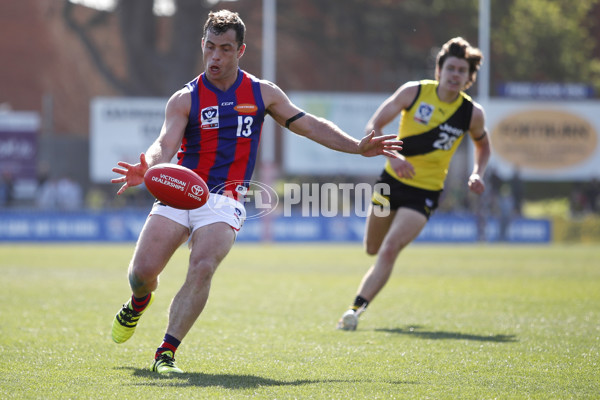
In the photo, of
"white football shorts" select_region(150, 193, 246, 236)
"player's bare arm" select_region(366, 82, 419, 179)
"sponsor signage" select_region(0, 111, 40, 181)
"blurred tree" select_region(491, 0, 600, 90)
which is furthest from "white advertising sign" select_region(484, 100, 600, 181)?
"white football shorts" select_region(150, 193, 246, 236)

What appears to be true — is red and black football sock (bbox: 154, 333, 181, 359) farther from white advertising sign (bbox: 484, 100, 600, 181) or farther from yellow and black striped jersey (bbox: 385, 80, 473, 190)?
white advertising sign (bbox: 484, 100, 600, 181)

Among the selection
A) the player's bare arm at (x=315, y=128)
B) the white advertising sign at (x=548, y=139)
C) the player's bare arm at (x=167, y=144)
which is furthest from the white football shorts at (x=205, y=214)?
the white advertising sign at (x=548, y=139)

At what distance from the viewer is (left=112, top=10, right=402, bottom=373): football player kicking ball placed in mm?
5398

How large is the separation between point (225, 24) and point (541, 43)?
3636 centimetres

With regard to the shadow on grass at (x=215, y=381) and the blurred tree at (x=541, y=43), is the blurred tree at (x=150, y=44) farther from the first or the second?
the shadow on grass at (x=215, y=381)

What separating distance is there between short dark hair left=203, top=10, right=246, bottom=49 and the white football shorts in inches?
40.4

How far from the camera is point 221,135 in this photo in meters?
5.71

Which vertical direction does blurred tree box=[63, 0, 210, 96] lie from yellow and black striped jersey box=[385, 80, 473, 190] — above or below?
above

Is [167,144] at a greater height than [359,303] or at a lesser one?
greater

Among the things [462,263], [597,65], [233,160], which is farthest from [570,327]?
[597,65]

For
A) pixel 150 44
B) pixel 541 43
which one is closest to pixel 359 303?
pixel 150 44

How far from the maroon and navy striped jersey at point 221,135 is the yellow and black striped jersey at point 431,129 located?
2496mm

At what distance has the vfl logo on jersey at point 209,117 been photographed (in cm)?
566

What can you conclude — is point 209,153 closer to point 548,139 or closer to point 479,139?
point 479,139
